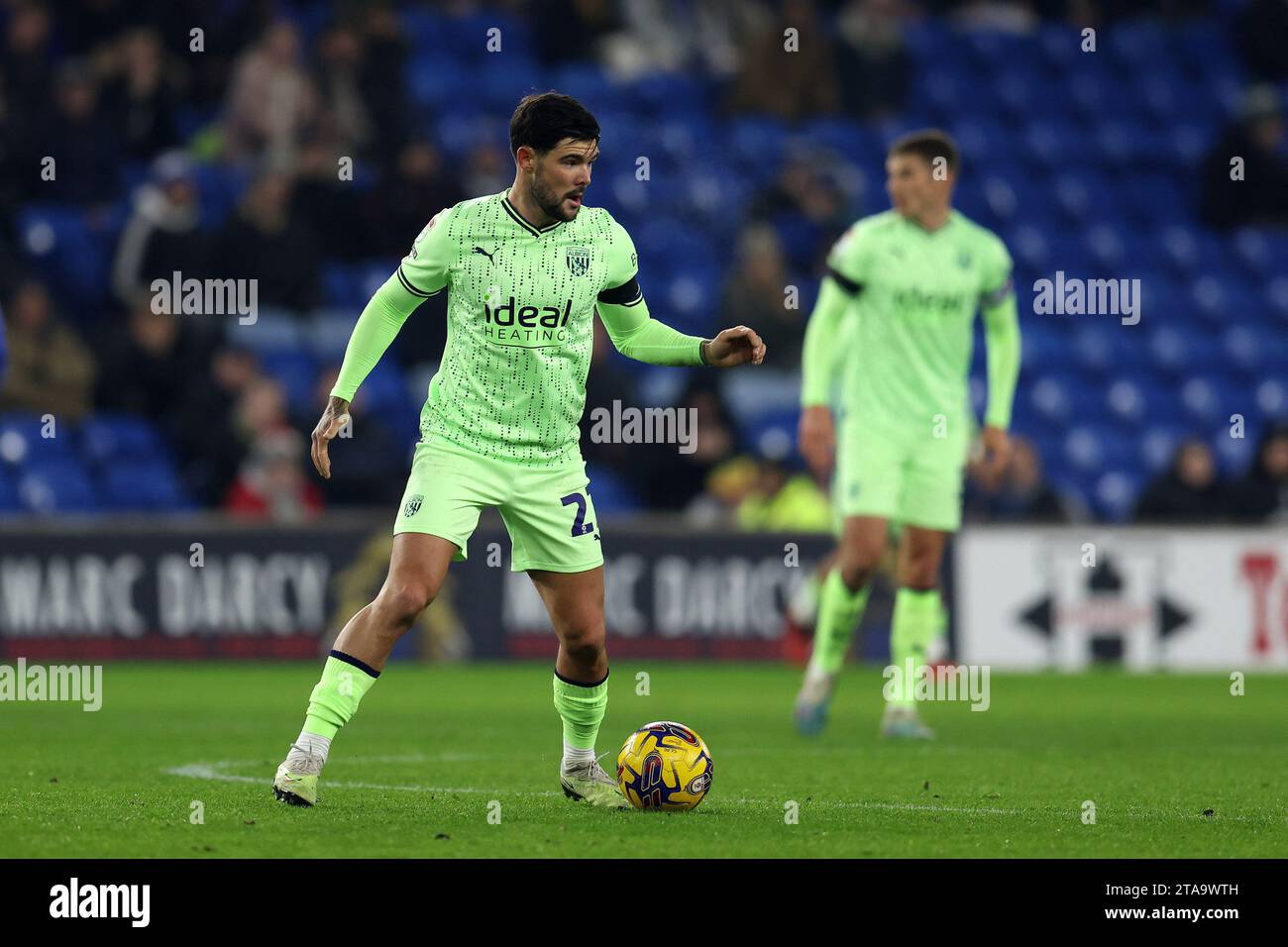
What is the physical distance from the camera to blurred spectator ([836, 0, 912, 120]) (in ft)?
72.5

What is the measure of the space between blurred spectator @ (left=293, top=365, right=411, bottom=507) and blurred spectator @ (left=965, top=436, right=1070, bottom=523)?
4586 millimetres

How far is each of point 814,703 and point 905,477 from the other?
1182 millimetres

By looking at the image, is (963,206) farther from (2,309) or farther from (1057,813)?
(1057,813)

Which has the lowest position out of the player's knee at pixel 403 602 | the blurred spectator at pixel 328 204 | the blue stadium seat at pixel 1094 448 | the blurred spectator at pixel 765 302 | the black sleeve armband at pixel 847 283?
the player's knee at pixel 403 602

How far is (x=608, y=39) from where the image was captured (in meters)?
21.5

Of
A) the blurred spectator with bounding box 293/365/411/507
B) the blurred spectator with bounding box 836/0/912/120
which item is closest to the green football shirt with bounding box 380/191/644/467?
the blurred spectator with bounding box 293/365/411/507

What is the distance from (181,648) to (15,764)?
23.1ft

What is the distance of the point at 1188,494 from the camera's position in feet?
57.2

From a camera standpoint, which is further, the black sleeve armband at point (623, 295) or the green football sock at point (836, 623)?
the green football sock at point (836, 623)

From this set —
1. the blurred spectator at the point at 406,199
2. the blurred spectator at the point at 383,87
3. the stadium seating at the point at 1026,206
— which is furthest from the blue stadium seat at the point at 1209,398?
the blurred spectator at the point at 383,87

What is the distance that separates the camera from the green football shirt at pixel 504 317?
23.2 feet

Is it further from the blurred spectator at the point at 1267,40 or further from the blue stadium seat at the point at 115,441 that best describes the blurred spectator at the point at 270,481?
the blurred spectator at the point at 1267,40

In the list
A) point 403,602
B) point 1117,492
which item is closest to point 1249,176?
point 1117,492

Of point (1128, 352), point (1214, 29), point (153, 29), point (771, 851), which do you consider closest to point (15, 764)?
point (771, 851)
